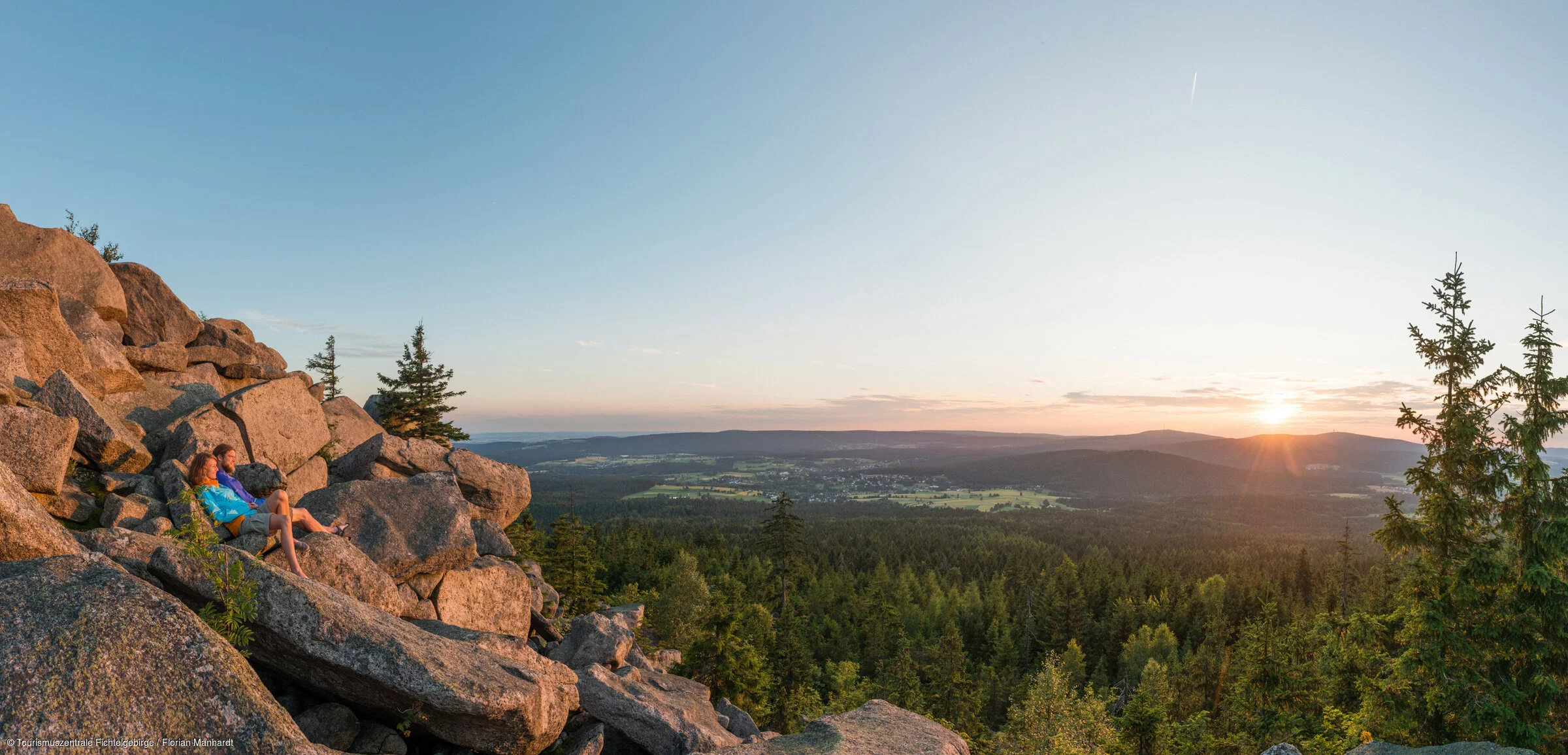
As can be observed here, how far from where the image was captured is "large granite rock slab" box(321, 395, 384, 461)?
22000 millimetres

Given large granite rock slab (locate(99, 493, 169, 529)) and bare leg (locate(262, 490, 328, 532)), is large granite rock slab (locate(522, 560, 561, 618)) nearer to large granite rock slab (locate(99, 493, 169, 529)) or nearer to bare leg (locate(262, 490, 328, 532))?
bare leg (locate(262, 490, 328, 532))

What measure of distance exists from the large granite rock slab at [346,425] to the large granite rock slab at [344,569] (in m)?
10.2

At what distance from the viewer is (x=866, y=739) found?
13281 millimetres

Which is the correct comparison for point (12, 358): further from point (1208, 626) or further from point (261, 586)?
point (1208, 626)

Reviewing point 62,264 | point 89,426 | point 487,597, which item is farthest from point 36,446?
point 62,264

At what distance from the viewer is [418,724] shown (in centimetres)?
1024

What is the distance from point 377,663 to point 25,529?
183 inches

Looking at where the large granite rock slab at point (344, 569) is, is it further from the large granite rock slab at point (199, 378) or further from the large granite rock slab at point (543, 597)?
the large granite rock slab at point (199, 378)

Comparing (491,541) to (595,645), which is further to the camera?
(491,541)

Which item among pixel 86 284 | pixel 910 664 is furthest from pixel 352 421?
pixel 910 664

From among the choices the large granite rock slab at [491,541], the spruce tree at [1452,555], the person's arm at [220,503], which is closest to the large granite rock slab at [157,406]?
the person's arm at [220,503]

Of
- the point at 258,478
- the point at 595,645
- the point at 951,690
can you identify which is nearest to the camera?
the point at 258,478

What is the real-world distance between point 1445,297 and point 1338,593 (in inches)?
2662

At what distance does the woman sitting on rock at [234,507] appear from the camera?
463 inches
